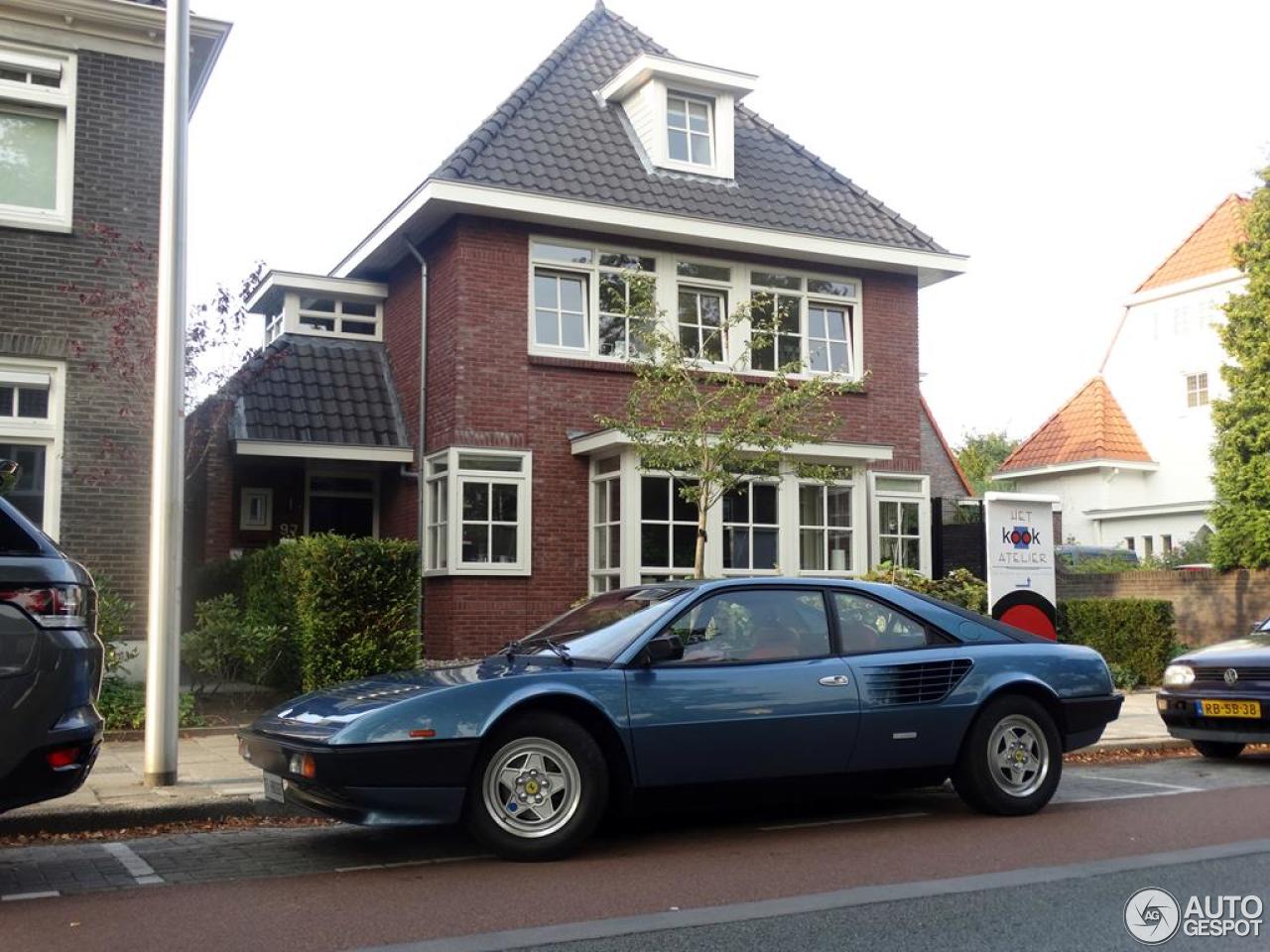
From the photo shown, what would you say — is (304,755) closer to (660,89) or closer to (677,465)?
(677,465)

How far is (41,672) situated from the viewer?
18.4 ft

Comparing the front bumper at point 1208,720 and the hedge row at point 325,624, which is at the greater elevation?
the hedge row at point 325,624

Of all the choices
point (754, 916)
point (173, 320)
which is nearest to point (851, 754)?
point (754, 916)

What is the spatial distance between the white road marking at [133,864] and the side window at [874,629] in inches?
153

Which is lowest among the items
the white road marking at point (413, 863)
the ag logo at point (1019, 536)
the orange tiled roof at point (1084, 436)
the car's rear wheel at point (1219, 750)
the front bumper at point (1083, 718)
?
the car's rear wheel at point (1219, 750)

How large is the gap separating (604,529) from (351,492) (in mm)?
4093

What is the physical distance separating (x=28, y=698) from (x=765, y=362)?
13402mm

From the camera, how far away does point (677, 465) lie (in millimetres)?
13211

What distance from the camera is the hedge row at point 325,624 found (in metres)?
11.6

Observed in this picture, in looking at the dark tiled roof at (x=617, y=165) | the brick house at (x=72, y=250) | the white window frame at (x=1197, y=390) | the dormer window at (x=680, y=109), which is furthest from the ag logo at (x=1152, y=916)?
the white window frame at (x=1197, y=390)

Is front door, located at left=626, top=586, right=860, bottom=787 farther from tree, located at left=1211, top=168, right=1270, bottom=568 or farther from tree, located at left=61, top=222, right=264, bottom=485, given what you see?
tree, located at left=1211, top=168, right=1270, bottom=568

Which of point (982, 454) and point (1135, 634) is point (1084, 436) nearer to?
point (1135, 634)

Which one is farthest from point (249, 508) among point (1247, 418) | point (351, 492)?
point (1247, 418)

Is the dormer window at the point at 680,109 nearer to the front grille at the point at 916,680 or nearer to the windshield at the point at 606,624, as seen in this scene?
the windshield at the point at 606,624
